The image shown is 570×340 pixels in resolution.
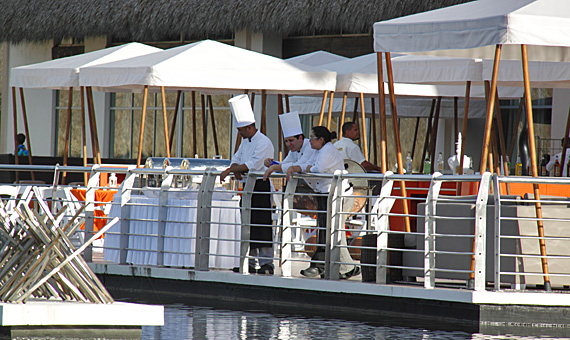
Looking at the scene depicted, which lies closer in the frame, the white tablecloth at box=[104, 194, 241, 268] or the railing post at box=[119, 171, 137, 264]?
the white tablecloth at box=[104, 194, 241, 268]

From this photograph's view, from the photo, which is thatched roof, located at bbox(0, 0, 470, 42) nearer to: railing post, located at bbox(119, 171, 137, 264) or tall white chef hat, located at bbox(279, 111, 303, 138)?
tall white chef hat, located at bbox(279, 111, 303, 138)

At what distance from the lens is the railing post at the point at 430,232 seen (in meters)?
8.68

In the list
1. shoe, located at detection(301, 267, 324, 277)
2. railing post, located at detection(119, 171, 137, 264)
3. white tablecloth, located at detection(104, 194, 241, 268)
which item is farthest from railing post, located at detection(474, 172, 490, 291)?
railing post, located at detection(119, 171, 137, 264)

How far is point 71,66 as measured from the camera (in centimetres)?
1485

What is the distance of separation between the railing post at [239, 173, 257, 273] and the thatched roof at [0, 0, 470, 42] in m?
7.28

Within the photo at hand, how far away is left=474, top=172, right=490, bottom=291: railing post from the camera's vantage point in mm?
8367

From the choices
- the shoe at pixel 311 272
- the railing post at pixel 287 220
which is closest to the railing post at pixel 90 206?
the railing post at pixel 287 220

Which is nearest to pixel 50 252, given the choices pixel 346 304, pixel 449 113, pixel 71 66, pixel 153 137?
pixel 346 304

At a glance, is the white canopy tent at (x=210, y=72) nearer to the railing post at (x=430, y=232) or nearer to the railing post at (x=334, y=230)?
the railing post at (x=334, y=230)

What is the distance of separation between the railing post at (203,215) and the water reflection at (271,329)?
1.26m

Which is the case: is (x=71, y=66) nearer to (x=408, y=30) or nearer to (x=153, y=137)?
(x=408, y=30)

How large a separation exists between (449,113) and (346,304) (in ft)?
28.8

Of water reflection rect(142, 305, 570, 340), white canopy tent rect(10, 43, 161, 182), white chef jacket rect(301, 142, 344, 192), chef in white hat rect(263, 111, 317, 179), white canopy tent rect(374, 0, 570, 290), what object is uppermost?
white canopy tent rect(10, 43, 161, 182)

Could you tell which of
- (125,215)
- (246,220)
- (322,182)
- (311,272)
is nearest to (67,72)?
(125,215)
